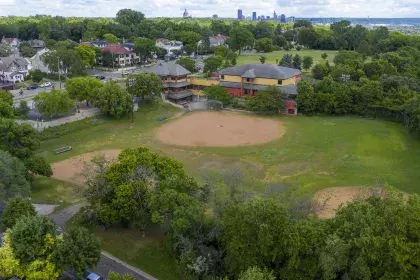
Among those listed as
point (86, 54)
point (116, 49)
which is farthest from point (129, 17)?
point (86, 54)

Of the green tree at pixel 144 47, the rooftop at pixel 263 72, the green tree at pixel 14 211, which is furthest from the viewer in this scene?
the green tree at pixel 144 47

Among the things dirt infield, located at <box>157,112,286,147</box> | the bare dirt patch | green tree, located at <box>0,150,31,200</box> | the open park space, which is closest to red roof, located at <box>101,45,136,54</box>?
the open park space

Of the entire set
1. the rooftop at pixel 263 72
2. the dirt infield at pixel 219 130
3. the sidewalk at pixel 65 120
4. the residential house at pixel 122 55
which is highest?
the residential house at pixel 122 55

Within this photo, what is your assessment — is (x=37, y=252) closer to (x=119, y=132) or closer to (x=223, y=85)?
(x=119, y=132)

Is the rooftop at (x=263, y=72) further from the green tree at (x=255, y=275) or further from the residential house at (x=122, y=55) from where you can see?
the green tree at (x=255, y=275)

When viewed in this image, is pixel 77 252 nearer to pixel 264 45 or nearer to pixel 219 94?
pixel 219 94

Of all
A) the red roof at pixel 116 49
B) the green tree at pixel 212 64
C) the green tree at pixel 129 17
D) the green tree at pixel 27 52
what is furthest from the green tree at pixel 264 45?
the green tree at pixel 27 52

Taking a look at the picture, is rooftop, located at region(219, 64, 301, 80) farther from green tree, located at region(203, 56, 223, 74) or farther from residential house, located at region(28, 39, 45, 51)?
residential house, located at region(28, 39, 45, 51)
